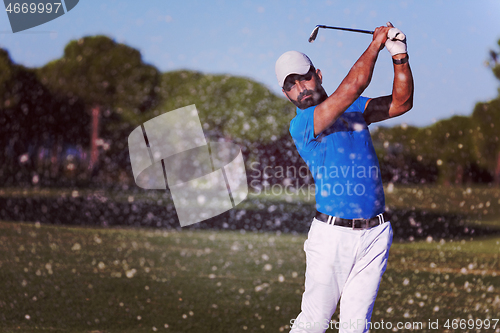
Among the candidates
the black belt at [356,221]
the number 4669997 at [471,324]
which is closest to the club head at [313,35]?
the black belt at [356,221]

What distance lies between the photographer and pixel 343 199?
2537mm

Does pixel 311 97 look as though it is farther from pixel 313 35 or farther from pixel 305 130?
pixel 313 35

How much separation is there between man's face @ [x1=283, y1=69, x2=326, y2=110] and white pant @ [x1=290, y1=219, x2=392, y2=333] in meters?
0.63

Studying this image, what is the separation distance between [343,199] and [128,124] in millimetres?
26449

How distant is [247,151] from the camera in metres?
25.8

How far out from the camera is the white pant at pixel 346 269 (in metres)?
2.52

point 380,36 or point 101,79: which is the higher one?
point 380,36

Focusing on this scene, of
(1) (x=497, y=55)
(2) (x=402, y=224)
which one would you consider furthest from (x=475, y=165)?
(2) (x=402, y=224)

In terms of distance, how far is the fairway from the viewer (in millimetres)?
4578

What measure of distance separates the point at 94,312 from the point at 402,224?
40.0 feet

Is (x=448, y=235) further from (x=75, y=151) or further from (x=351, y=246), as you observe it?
(x=75, y=151)

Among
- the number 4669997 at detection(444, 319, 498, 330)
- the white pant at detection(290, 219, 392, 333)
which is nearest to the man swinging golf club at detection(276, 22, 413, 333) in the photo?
the white pant at detection(290, 219, 392, 333)

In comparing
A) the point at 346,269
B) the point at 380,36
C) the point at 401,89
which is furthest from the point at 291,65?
the point at 346,269

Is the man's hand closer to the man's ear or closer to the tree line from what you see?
the man's ear
